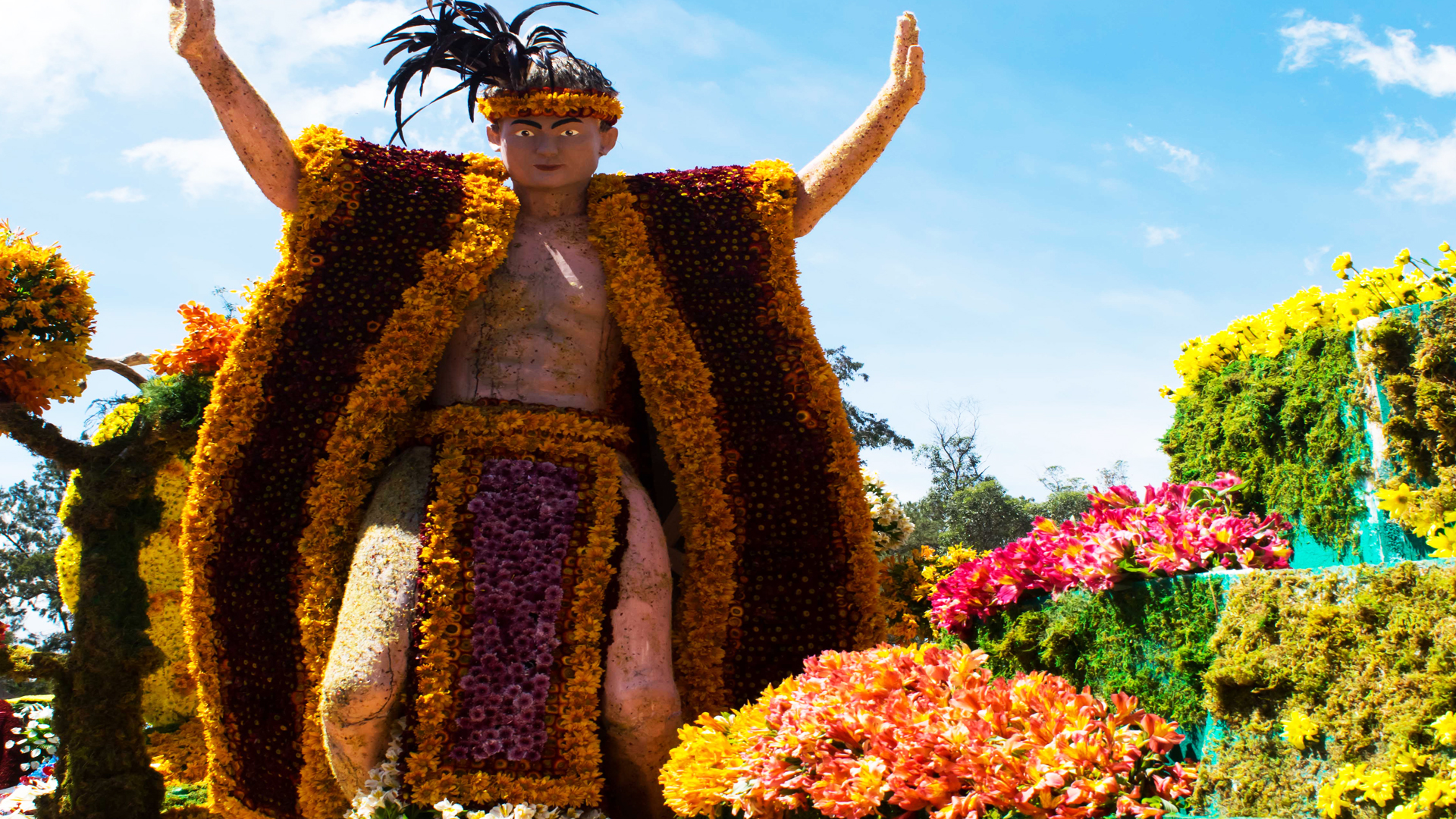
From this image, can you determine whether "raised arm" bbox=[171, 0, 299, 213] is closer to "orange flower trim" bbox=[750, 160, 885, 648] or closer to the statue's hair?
the statue's hair

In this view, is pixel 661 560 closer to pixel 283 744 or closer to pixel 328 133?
pixel 283 744

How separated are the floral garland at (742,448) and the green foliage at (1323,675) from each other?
5.66ft

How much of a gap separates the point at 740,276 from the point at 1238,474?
228 centimetres

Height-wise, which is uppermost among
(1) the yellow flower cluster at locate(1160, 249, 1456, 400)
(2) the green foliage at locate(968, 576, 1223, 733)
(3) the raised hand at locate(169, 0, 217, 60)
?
(3) the raised hand at locate(169, 0, 217, 60)

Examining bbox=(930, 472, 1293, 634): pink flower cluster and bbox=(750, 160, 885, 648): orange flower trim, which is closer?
bbox=(930, 472, 1293, 634): pink flower cluster

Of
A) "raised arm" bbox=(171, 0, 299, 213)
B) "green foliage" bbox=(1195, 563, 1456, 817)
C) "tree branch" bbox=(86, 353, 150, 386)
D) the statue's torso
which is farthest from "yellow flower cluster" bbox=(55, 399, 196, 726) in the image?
"green foliage" bbox=(1195, 563, 1456, 817)

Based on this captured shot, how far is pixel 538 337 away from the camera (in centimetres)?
458

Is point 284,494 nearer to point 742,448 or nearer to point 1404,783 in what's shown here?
point 742,448

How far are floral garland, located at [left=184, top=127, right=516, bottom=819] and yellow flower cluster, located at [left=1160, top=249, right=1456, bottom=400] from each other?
318 centimetres

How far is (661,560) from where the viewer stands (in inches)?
172

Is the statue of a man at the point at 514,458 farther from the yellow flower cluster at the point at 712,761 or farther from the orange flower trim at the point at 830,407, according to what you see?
the yellow flower cluster at the point at 712,761

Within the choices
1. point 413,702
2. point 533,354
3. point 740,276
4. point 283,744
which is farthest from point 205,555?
point 740,276

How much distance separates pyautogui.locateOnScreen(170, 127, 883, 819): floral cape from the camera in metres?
4.37

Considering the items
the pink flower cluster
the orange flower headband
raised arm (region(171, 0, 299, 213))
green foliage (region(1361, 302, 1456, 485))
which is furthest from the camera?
the orange flower headband
